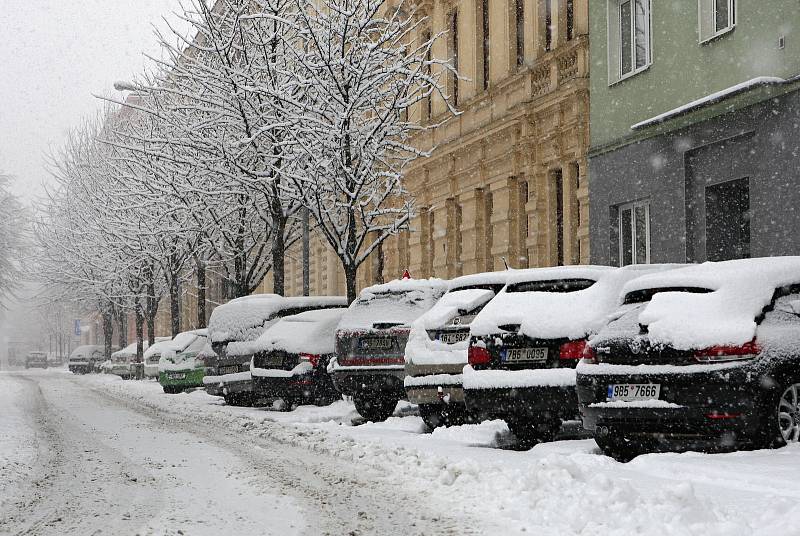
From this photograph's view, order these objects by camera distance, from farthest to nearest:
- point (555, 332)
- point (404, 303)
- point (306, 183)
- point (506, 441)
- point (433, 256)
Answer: point (433, 256) → point (306, 183) → point (404, 303) → point (506, 441) → point (555, 332)

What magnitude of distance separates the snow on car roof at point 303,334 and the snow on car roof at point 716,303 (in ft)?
25.6

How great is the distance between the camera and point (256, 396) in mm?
16453

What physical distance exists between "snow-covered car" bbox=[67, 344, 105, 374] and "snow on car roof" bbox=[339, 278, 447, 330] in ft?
146

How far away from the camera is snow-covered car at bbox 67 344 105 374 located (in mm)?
55281

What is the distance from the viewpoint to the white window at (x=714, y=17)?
14.9 meters

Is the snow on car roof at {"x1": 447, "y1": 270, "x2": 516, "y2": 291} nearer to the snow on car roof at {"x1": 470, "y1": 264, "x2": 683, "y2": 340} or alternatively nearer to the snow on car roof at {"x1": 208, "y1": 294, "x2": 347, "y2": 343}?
the snow on car roof at {"x1": 470, "y1": 264, "x2": 683, "y2": 340}

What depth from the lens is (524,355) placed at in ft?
31.5

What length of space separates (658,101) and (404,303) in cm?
600

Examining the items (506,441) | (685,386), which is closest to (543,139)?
(506,441)

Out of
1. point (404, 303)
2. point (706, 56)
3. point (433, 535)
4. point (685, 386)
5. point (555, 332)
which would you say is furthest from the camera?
point (706, 56)

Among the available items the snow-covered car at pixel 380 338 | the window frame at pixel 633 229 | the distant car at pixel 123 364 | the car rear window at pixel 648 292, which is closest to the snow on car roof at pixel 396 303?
the snow-covered car at pixel 380 338

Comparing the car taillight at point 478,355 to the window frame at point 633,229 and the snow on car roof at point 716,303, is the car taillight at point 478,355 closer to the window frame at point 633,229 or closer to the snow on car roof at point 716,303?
the snow on car roof at point 716,303

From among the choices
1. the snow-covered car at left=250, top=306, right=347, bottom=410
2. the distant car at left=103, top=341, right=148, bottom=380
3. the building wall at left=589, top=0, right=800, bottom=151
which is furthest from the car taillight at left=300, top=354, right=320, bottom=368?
the distant car at left=103, top=341, right=148, bottom=380

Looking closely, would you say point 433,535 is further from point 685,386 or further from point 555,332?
point 555,332
